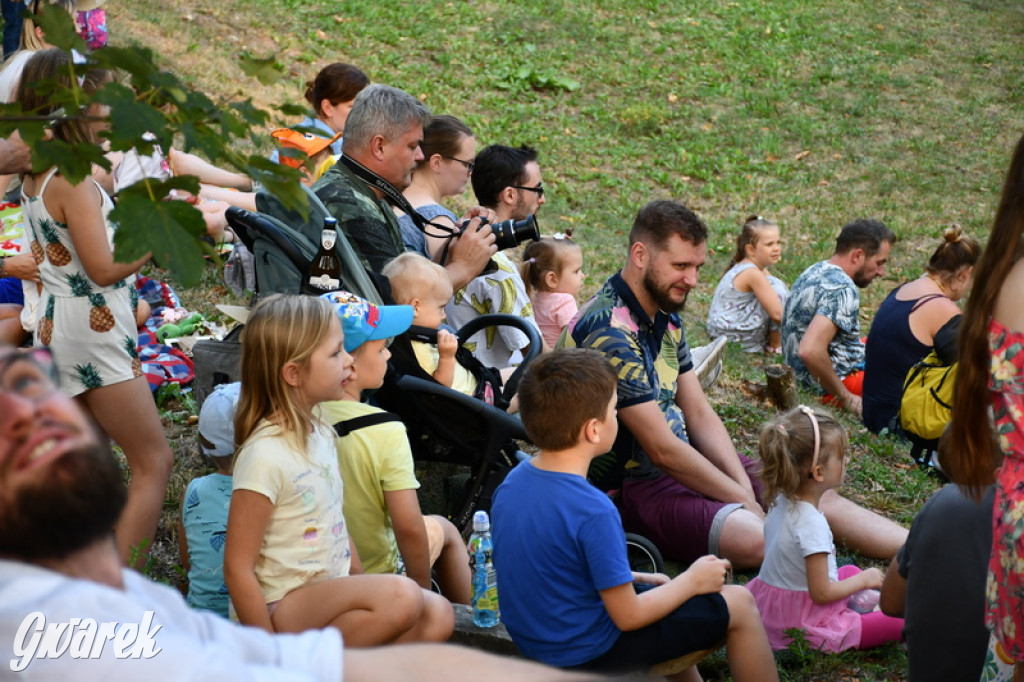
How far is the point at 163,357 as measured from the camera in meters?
5.43

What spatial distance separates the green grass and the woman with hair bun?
2.35 metres

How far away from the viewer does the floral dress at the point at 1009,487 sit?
253 centimetres

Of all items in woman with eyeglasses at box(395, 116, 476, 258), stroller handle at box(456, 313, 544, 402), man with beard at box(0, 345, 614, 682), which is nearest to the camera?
man with beard at box(0, 345, 614, 682)

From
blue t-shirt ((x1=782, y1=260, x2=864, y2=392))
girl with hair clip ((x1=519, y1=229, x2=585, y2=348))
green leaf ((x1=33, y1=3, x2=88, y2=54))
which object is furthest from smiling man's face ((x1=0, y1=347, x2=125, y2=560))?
blue t-shirt ((x1=782, y1=260, x2=864, y2=392))

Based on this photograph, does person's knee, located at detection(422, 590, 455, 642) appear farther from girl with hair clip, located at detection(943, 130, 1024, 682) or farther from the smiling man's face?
the smiling man's face

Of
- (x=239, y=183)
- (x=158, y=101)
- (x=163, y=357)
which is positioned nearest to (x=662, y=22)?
(x=239, y=183)

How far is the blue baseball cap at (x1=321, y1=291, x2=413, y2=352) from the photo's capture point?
11.2ft

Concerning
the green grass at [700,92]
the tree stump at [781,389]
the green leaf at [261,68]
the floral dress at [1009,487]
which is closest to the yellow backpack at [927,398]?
the tree stump at [781,389]

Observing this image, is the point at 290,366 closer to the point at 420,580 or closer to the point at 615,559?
the point at 420,580

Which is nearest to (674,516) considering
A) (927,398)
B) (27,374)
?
(927,398)

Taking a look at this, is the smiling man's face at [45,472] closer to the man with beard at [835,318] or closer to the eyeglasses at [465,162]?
the eyeglasses at [465,162]

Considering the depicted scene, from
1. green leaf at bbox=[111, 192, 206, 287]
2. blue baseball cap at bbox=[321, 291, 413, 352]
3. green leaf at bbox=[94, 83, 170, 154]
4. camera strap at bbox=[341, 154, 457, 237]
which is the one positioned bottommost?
blue baseball cap at bbox=[321, 291, 413, 352]

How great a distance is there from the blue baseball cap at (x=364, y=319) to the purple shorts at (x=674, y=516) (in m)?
1.40

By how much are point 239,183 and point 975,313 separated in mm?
5502
